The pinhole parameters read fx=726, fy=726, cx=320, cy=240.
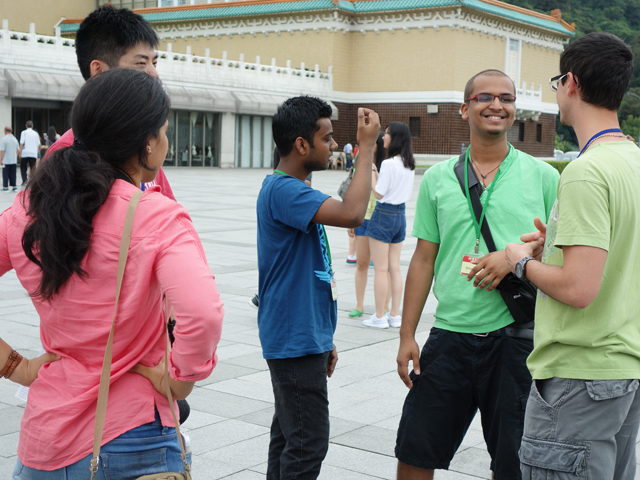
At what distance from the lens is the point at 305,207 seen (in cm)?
270

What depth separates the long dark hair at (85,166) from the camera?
167 centimetres

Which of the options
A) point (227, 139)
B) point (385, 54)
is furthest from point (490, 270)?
point (385, 54)

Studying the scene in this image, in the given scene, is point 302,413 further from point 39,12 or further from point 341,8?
point 39,12

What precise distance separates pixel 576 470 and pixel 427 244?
1.13 m

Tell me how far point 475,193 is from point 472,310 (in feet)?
1.51

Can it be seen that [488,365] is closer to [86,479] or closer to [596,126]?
[596,126]

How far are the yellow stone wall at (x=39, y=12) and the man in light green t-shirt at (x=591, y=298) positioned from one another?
4522 centimetres

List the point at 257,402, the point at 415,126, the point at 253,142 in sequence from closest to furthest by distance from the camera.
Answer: the point at 257,402 → the point at 253,142 → the point at 415,126

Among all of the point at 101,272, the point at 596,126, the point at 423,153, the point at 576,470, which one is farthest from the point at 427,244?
the point at 423,153

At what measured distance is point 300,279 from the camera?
277cm

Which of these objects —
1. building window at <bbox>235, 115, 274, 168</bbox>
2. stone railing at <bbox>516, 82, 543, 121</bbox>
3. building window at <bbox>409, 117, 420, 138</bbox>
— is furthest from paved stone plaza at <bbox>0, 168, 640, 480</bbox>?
stone railing at <bbox>516, 82, 543, 121</bbox>

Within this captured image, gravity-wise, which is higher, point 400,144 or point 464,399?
point 400,144

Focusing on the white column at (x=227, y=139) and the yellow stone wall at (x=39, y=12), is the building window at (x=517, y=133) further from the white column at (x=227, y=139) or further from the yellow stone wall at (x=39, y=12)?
the yellow stone wall at (x=39, y=12)

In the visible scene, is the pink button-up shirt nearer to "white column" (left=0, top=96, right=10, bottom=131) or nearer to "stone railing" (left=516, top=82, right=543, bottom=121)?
"white column" (left=0, top=96, right=10, bottom=131)
